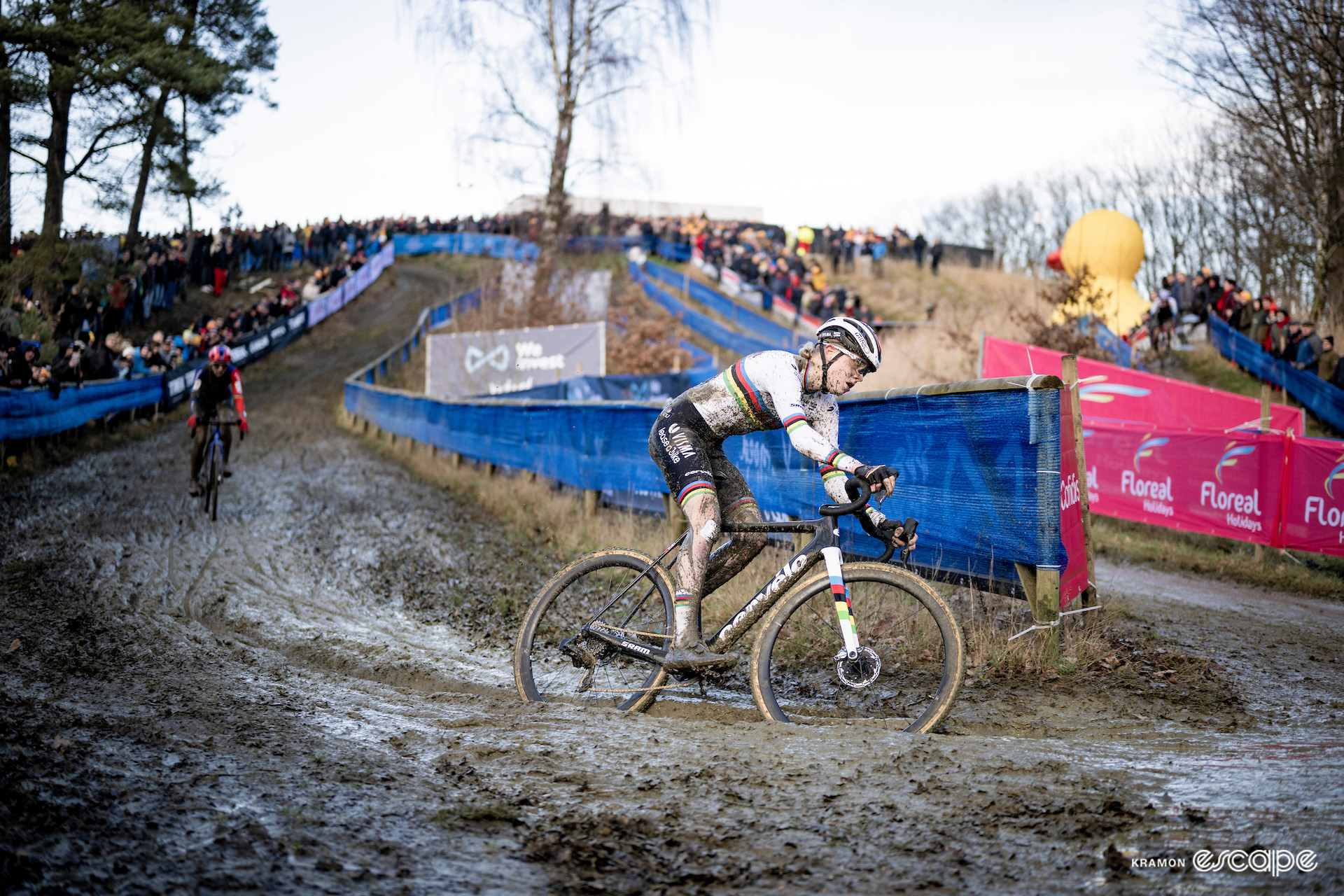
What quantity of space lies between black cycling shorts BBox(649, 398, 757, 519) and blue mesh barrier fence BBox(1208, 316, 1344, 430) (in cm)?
1546

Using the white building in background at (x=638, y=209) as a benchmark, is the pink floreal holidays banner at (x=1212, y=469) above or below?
below

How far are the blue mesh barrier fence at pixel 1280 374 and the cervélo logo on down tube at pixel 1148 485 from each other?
6959 mm

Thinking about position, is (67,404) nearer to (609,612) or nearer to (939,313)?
(609,612)

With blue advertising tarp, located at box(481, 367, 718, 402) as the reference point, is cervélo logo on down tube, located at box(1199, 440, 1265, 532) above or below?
below

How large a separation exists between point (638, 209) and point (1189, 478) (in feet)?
158

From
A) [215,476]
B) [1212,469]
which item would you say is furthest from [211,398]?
[1212,469]

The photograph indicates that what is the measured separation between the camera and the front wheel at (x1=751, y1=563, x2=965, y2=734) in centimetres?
416

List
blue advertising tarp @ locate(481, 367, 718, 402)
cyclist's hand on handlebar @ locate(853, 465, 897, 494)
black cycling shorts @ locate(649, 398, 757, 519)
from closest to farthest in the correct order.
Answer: cyclist's hand on handlebar @ locate(853, 465, 897, 494) → black cycling shorts @ locate(649, 398, 757, 519) → blue advertising tarp @ locate(481, 367, 718, 402)

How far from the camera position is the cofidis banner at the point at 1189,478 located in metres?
9.98

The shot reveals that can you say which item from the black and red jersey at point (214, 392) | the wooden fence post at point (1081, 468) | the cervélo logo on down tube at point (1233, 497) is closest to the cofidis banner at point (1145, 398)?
the cervélo logo on down tube at point (1233, 497)

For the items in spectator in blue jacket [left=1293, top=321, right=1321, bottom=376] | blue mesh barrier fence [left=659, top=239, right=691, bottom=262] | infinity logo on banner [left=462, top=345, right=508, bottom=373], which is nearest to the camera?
spectator in blue jacket [left=1293, top=321, right=1321, bottom=376]

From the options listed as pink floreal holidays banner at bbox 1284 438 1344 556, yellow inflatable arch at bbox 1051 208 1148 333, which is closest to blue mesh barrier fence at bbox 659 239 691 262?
yellow inflatable arch at bbox 1051 208 1148 333

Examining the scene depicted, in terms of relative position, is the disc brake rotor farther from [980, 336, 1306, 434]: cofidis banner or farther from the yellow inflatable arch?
the yellow inflatable arch

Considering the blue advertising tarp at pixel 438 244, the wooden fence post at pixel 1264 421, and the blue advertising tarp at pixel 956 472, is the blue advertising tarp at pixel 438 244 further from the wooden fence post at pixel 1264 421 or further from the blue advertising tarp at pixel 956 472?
the blue advertising tarp at pixel 956 472
